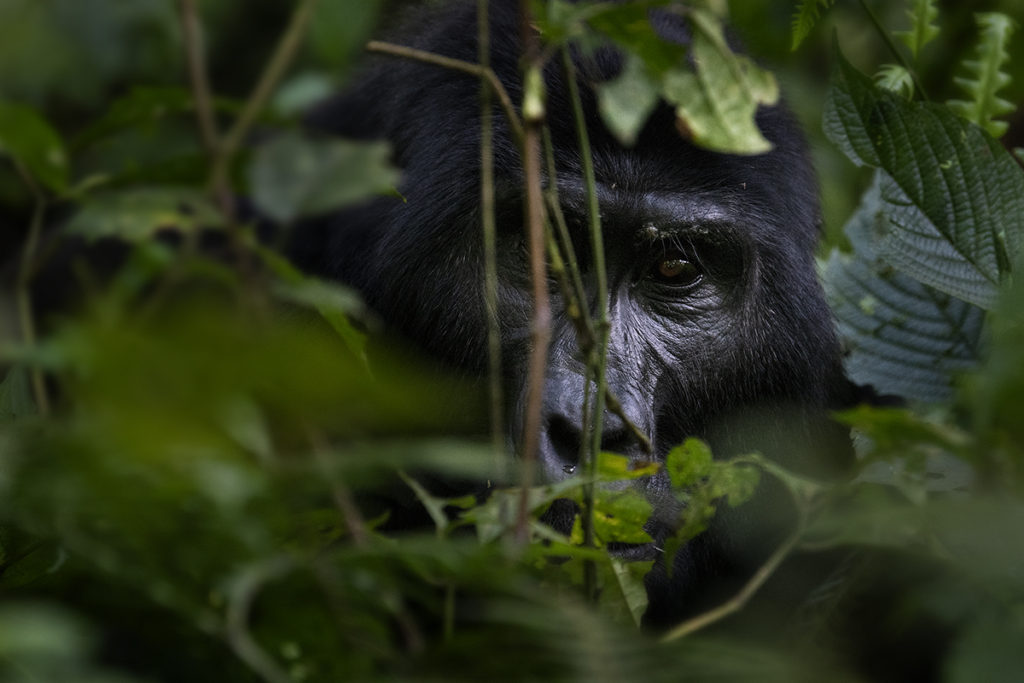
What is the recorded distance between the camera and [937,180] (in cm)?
180

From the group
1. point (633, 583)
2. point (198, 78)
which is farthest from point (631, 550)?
point (198, 78)

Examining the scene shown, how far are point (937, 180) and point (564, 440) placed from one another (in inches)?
32.5

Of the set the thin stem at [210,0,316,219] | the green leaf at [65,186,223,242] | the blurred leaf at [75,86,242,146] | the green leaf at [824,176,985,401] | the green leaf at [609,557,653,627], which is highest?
the thin stem at [210,0,316,219]

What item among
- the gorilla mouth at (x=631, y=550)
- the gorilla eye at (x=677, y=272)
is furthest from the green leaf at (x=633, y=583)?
the gorilla eye at (x=677, y=272)

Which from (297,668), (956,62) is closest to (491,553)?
(297,668)

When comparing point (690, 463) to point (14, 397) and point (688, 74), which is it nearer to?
point (688, 74)

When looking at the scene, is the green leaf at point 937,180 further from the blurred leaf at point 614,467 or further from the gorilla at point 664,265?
the gorilla at point 664,265

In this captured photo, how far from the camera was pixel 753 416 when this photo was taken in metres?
2.79

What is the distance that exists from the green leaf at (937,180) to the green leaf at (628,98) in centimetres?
59

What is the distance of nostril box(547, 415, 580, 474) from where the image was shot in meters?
2.10

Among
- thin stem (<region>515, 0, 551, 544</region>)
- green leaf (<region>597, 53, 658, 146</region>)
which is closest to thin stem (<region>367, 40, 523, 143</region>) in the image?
thin stem (<region>515, 0, 551, 544</region>)

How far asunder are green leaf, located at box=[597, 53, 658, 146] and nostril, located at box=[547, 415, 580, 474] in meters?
0.93

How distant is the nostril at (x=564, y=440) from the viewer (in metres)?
2.10

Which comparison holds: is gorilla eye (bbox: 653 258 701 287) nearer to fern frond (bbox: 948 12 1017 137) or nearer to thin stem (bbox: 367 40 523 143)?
fern frond (bbox: 948 12 1017 137)
